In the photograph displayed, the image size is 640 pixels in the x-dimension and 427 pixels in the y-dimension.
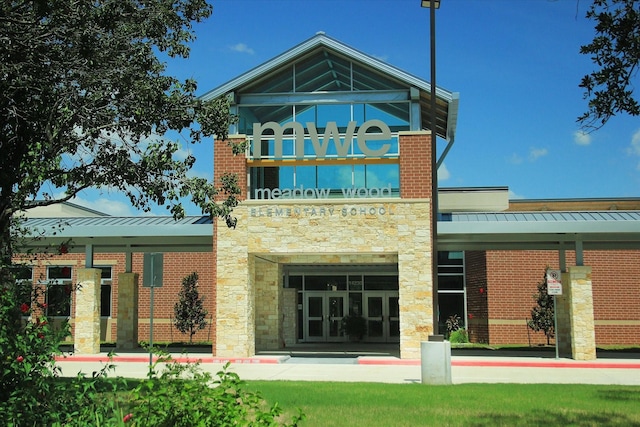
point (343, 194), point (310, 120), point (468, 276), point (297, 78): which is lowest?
point (468, 276)

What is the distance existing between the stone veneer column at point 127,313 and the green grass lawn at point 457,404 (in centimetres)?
1418

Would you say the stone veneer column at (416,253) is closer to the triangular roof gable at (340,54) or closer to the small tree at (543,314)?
the triangular roof gable at (340,54)

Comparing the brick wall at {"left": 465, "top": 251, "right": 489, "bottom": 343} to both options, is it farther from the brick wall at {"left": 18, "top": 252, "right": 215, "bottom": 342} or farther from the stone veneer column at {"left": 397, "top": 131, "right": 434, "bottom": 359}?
the brick wall at {"left": 18, "top": 252, "right": 215, "bottom": 342}

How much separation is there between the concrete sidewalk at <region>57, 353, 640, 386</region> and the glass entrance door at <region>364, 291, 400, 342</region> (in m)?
9.64

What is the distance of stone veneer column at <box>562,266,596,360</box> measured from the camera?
75.7 ft

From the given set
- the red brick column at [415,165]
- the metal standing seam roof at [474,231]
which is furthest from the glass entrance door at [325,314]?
the red brick column at [415,165]

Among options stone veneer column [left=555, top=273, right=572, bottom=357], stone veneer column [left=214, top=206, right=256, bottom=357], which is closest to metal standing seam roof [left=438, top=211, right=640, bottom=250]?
stone veneer column [left=555, top=273, right=572, bottom=357]

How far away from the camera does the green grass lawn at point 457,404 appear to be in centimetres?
1060

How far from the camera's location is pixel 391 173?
24.1m

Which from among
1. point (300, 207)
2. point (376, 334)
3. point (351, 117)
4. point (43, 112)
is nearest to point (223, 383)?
point (43, 112)

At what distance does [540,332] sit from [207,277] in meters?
16.0

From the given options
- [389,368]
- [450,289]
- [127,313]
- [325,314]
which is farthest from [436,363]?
[450,289]

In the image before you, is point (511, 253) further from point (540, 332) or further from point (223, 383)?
point (223, 383)

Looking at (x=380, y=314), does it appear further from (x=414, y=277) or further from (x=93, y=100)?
(x=93, y=100)
